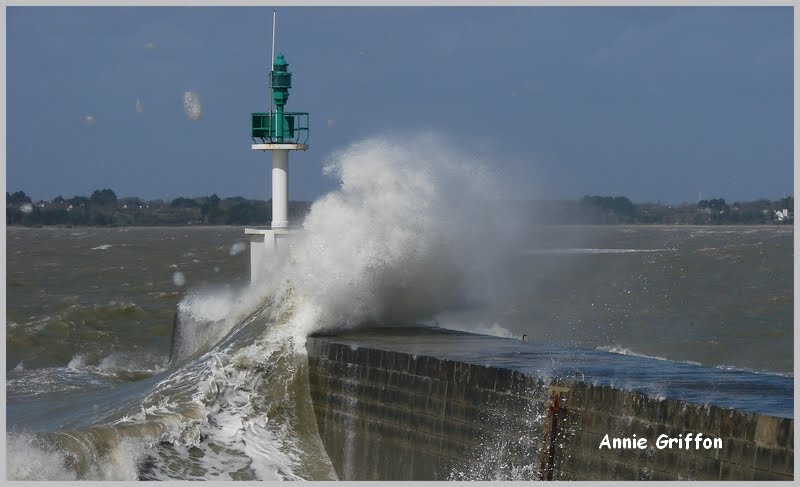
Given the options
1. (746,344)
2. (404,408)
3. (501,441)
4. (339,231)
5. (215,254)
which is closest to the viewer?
(501,441)

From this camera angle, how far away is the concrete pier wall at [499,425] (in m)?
8.72

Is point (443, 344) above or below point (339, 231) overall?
below

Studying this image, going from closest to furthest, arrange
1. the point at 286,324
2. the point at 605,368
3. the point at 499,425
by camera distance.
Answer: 1. the point at 499,425
2. the point at 605,368
3. the point at 286,324

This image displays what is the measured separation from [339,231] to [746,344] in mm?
8726

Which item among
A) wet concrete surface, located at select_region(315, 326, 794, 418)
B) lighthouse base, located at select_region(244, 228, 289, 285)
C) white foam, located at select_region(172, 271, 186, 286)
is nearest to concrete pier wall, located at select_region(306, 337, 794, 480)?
wet concrete surface, located at select_region(315, 326, 794, 418)

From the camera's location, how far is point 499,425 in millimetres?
10609

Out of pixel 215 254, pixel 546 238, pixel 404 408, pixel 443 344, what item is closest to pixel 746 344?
pixel 546 238

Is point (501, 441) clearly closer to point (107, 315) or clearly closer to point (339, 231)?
point (339, 231)

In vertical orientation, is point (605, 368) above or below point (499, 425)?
above

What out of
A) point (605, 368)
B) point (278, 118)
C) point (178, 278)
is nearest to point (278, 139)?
point (278, 118)

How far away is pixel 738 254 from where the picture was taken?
4925 centimetres

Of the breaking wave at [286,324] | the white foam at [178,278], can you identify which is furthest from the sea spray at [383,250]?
the white foam at [178,278]

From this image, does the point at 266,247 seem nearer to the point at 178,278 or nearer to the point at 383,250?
the point at 383,250

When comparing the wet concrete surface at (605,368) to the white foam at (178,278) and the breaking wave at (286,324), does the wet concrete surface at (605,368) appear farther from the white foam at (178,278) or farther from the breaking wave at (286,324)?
the white foam at (178,278)
